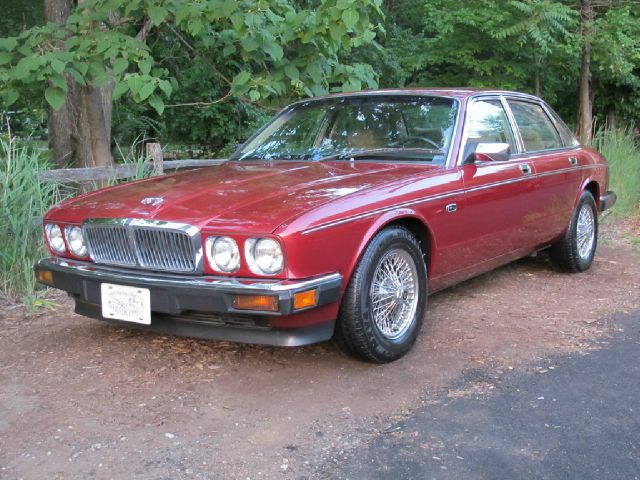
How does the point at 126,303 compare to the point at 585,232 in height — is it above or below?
above

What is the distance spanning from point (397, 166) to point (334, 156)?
474mm

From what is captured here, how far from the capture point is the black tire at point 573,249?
19.1ft

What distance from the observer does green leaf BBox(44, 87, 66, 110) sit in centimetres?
561

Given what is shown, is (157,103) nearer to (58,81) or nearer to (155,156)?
(58,81)

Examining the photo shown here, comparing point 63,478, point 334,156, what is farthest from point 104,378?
point 334,156

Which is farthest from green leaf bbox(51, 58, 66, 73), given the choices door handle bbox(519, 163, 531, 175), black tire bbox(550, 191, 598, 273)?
black tire bbox(550, 191, 598, 273)

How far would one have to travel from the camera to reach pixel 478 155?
174 inches

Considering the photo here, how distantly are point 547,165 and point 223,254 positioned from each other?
10.1 feet

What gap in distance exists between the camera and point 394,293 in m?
3.82

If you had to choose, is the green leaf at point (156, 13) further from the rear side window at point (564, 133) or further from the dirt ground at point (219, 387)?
the rear side window at point (564, 133)

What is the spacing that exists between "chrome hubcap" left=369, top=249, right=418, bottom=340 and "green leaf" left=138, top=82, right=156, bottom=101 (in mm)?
2885

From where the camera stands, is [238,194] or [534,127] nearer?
[238,194]

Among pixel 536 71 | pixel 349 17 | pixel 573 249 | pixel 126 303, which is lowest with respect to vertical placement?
pixel 573 249

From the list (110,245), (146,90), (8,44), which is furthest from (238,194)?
(8,44)
